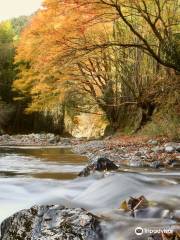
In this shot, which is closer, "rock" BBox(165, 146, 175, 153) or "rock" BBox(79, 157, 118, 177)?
"rock" BBox(79, 157, 118, 177)

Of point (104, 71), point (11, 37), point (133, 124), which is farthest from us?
point (11, 37)

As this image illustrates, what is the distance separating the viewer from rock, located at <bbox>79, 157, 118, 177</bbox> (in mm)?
7531

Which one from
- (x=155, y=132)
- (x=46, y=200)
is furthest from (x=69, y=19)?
(x=46, y=200)

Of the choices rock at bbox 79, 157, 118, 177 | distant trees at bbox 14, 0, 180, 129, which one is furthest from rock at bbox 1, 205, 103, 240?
distant trees at bbox 14, 0, 180, 129

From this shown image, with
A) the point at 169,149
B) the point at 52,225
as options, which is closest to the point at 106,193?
the point at 52,225

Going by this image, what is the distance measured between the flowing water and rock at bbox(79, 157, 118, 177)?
0.88 ft

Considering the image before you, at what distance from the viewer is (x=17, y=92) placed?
1251 inches

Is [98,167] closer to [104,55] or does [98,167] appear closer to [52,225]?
[52,225]

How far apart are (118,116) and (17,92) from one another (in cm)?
1014

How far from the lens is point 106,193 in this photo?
18.9 ft

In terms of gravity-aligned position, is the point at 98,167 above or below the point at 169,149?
above

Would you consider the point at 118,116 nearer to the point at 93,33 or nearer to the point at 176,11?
the point at 93,33

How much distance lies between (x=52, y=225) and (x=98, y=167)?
3.64 metres

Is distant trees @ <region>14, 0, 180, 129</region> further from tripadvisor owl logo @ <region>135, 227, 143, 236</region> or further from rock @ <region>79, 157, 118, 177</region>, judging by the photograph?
tripadvisor owl logo @ <region>135, 227, 143, 236</region>
